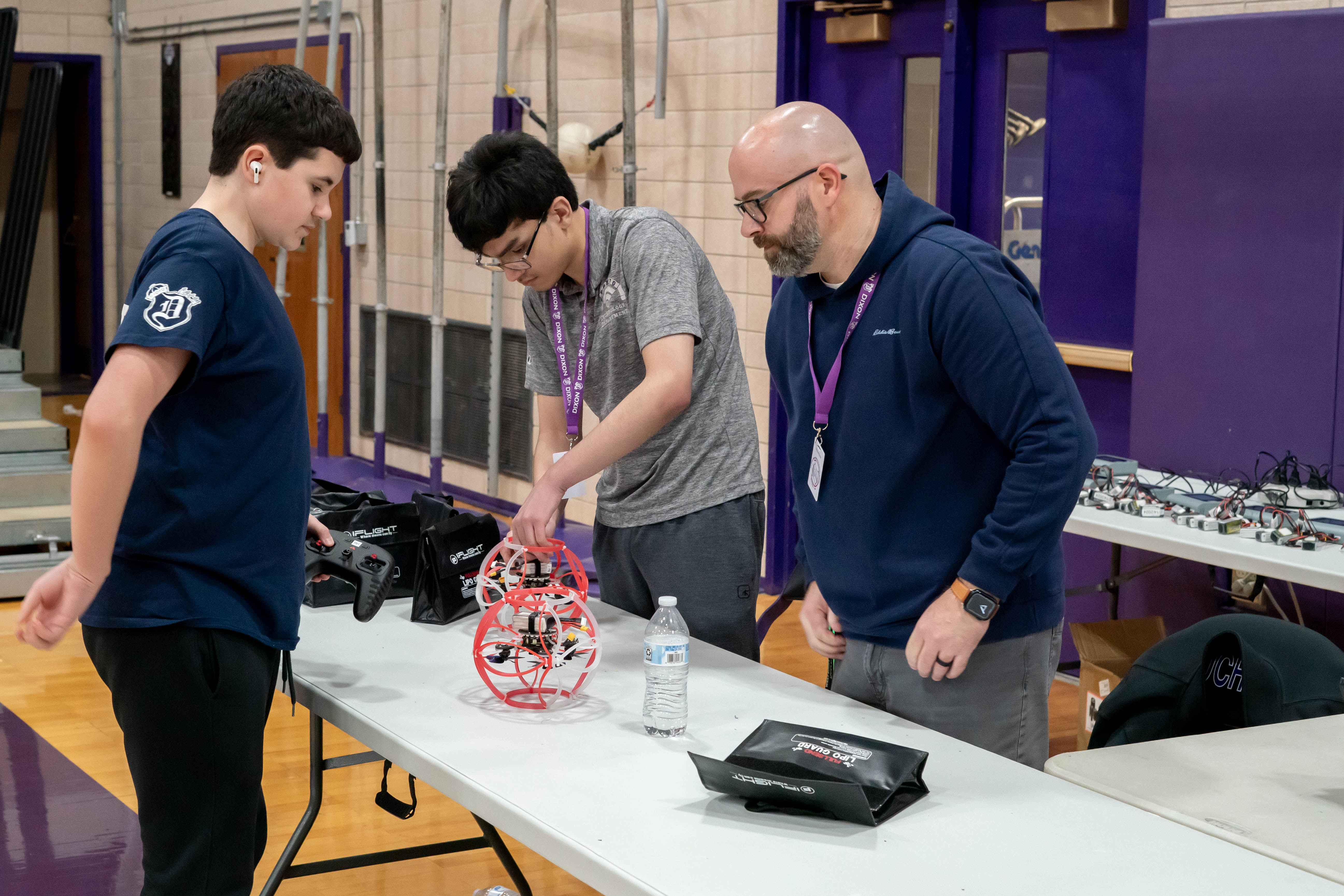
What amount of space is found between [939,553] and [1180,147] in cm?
224

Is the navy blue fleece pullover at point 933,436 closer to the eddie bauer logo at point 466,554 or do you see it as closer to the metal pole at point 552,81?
the eddie bauer logo at point 466,554

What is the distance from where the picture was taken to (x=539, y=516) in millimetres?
2180

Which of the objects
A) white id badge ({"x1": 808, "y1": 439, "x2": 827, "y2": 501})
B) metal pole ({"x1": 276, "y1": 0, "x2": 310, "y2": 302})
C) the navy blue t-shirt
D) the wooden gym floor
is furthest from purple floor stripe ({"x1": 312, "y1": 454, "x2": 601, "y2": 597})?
the navy blue t-shirt

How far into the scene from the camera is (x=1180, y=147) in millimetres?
3699

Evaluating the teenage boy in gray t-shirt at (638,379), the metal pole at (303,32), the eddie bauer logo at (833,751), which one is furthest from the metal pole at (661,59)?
the eddie bauer logo at (833,751)

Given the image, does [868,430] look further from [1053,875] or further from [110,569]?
[110,569]

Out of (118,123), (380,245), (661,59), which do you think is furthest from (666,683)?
(118,123)

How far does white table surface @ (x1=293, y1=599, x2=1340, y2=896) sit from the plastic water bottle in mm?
23

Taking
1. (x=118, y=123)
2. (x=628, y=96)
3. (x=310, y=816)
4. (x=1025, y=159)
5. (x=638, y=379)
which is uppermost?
(x=118, y=123)

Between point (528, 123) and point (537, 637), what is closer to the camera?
point (537, 637)

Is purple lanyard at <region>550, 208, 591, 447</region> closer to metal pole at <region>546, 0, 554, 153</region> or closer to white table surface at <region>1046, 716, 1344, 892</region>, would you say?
white table surface at <region>1046, 716, 1344, 892</region>

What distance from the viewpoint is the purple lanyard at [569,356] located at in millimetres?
2432

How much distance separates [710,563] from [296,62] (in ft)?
18.8

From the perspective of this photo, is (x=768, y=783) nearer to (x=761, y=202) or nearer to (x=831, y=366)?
(x=831, y=366)
